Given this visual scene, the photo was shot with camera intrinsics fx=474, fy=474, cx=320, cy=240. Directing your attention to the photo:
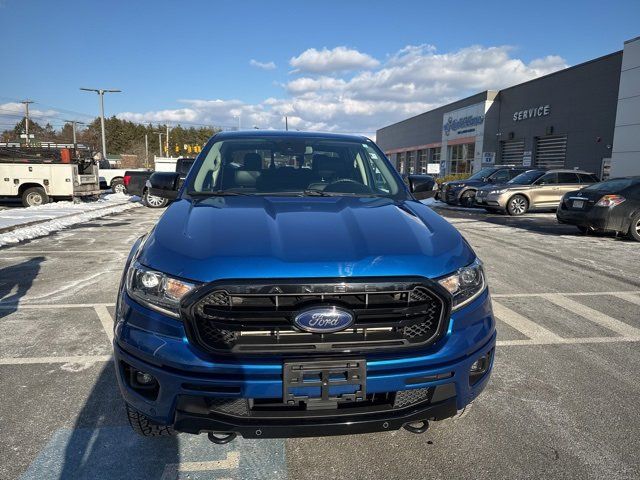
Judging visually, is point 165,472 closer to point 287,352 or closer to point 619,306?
point 287,352

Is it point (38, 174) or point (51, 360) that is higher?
point (38, 174)

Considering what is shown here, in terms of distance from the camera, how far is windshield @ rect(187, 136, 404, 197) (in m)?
3.49

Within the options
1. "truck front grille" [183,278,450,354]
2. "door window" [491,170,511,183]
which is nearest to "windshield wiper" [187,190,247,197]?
"truck front grille" [183,278,450,354]

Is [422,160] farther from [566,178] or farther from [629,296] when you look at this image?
[629,296]

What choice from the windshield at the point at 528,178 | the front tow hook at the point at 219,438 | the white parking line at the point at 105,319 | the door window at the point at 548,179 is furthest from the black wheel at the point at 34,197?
the front tow hook at the point at 219,438

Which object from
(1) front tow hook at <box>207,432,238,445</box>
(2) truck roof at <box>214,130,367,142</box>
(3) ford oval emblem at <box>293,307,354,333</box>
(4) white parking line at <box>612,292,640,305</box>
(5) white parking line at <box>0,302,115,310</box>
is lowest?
(5) white parking line at <box>0,302,115,310</box>

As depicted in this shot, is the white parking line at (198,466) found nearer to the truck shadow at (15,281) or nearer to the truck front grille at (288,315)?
the truck front grille at (288,315)

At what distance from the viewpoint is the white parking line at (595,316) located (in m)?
4.66

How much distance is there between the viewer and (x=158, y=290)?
7.14 ft

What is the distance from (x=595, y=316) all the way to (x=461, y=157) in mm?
39169

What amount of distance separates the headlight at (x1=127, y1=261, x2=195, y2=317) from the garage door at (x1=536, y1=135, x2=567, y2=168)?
2952 cm

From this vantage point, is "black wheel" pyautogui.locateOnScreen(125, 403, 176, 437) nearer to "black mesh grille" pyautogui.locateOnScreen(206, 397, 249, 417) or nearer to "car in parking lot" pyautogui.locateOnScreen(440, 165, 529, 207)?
"black mesh grille" pyautogui.locateOnScreen(206, 397, 249, 417)

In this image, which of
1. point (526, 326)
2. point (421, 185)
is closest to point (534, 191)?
point (526, 326)

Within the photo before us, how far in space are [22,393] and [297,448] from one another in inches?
77.7
